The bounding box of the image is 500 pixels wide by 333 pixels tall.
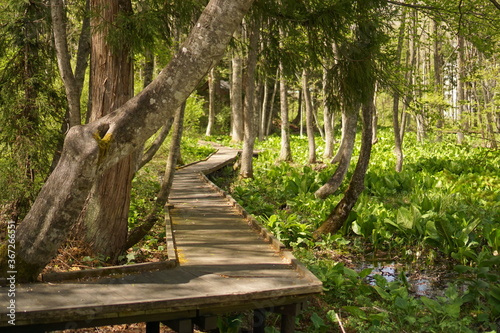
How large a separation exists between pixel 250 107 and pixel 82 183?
1064 centimetres

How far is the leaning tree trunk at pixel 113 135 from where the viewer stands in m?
4.94

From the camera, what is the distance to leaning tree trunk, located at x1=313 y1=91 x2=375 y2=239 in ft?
29.8

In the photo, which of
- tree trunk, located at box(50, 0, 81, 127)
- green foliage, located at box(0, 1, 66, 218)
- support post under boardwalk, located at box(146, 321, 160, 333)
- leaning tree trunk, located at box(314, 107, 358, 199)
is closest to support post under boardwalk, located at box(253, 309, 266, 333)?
support post under boardwalk, located at box(146, 321, 160, 333)

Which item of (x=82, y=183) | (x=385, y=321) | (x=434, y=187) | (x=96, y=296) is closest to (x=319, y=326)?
(x=385, y=321)

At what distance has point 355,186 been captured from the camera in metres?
9.28

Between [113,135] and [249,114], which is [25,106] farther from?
[249,114]

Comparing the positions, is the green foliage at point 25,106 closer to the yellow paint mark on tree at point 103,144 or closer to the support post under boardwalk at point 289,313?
the yellow paint mark on tree at point 103,144

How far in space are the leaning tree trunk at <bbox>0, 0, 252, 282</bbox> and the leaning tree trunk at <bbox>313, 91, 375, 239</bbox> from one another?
14.4 feet

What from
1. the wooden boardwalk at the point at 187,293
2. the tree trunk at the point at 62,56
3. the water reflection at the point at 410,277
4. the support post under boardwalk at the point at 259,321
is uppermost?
the tree trunk at the point at 62,56

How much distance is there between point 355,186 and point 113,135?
17.9 feet

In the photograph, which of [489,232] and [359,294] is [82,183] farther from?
[489,232]

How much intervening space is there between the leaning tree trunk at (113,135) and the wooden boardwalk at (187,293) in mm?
427

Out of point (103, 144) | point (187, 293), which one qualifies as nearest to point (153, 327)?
point (187, 293)

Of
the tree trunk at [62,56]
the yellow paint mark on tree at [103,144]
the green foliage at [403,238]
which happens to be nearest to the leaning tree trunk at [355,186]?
the green foliage at [403,238]
